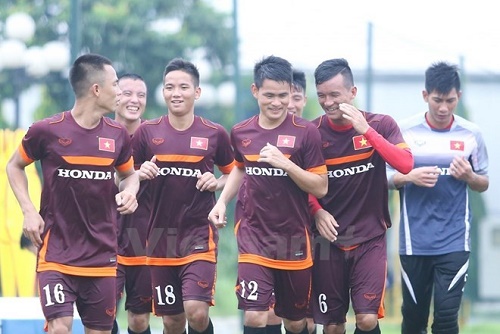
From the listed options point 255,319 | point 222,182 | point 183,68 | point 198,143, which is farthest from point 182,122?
point 255,319

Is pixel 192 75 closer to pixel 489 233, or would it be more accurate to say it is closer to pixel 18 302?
pixel 18 302

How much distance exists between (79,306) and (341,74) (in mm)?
2476

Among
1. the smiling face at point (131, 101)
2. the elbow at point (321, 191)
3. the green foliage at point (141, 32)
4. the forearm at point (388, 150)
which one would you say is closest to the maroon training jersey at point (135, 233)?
the smiling face at point (131, 101)

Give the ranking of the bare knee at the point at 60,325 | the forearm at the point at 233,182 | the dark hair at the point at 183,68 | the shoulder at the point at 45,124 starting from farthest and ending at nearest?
the dark hair at the point at 183,68 < the forearm at the point at 233,182 < the shoulder at the point at 45,124 < the bare knee at the point at 60,325

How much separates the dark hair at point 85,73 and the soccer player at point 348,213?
159cm

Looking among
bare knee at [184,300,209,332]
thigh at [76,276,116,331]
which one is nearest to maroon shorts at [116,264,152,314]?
bare knee at [184,300,209,332]

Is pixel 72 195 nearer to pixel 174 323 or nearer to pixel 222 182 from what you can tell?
pixel 222 182

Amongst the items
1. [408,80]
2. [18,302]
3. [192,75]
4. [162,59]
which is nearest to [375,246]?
[192,75]

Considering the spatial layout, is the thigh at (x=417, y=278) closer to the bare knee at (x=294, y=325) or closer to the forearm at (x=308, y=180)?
the bare knee at (x=294, y=325)

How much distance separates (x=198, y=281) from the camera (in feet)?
27.8

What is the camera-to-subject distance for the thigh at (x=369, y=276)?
826 cm

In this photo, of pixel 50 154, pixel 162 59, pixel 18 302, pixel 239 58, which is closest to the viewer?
pixel 50 154

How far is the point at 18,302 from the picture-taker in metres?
9.98

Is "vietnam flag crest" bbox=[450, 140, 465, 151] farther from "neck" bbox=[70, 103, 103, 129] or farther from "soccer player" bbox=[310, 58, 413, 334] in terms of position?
"neck" bbox=[70, 103, 103, 129]
